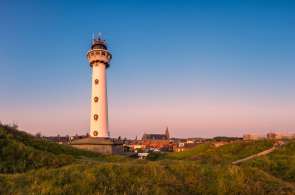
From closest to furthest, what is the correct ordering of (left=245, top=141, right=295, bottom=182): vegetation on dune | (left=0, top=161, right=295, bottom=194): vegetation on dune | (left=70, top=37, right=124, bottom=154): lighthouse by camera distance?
(left=0, top=161, right=295, bottom=194): vegetation on dune
(left=245, top=141, right=295, bottom=182): vegetation on dune
(left=70, top=37, right=124, bottom=154): lighthouse

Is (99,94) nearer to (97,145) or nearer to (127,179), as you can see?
(97,145)

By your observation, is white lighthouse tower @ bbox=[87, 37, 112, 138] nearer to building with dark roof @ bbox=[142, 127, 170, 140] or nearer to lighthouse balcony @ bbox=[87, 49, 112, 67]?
lighthouse balcony @ bbox=[87, 49, 112, 67]

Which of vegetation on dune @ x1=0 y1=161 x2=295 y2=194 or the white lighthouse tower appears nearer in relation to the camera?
vegetation on dune @ x1=0 y1=161 x2=295 y2=194

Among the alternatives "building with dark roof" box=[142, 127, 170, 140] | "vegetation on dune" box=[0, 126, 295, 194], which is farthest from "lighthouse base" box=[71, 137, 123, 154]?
"building with dark roof" box=[142, 127, 170, 140]

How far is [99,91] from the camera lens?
128 ft

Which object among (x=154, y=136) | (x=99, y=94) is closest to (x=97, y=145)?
(x=99, y=94)

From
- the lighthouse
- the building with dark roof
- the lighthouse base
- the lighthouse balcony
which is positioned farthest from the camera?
the building with dark roof

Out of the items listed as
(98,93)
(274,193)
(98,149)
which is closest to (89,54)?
(98,93)

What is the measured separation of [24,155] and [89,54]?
29049mm

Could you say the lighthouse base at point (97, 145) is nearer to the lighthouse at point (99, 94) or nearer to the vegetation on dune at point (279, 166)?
the lighthouse at point (99, 94)

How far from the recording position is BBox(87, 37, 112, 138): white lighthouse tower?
125 feet

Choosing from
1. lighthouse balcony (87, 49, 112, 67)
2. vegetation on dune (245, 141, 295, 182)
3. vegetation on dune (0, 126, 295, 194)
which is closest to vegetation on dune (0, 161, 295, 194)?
vegetation on dune (0, 126, 295, 194)

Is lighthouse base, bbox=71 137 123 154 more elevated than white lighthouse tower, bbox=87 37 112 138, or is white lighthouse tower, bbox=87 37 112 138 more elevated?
white lighthouse tower, bbox=87 37 112 138

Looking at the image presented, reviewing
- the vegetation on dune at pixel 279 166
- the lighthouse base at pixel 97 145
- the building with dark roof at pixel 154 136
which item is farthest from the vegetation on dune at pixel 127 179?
the building with dark roof at pixel 154 136
